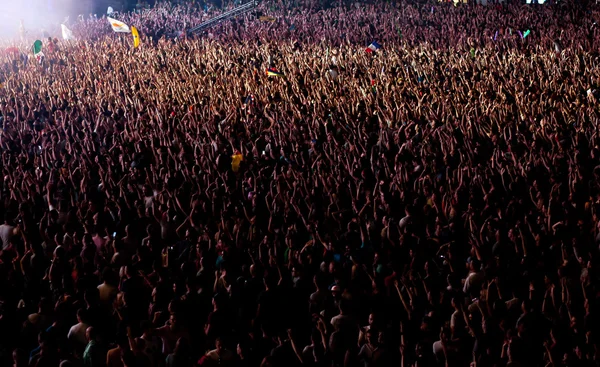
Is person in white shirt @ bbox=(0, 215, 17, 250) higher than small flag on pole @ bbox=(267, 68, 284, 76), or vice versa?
person in white shirt @ bbox=(0, 215, 17, 250)

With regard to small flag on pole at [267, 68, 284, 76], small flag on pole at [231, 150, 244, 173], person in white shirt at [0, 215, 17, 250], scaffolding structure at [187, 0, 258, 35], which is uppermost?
person in white shirt at [0, 215, 17, 250]

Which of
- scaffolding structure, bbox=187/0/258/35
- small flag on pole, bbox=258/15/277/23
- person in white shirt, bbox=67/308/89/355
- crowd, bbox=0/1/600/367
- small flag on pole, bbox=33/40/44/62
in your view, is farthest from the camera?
scaffolding structure, bbox=187/0/258/35

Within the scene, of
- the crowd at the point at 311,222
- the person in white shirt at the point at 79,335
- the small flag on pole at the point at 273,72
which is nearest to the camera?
the crowd at the point at 311,222

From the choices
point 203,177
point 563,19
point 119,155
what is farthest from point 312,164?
point 563,19

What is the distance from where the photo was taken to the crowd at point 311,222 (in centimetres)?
563

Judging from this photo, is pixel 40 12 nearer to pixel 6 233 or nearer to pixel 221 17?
pixel 221 17

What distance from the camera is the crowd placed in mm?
5629

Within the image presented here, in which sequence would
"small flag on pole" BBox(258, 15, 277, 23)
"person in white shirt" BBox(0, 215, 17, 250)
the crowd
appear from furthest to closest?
1. "small flag on pole" BBox(258, 15, 277, 23)
2. "person in white shirt" BBox(0, 215, 17, 250)
3. the crowd

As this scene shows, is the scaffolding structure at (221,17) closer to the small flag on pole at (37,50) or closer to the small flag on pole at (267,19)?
the small flag on pole at (267,19)

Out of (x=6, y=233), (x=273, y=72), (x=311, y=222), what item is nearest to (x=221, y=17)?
(x=273, y=72)

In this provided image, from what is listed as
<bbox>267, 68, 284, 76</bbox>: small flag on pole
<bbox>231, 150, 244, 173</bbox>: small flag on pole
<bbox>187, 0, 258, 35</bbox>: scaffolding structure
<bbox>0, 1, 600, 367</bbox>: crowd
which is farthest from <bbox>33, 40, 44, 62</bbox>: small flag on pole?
<bbox>231, 150, 244, 173</bbox>: small flag on pole

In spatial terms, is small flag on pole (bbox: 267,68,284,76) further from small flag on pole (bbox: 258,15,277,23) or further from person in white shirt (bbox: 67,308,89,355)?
person in white shirt (bbox: 67,308,89,355)

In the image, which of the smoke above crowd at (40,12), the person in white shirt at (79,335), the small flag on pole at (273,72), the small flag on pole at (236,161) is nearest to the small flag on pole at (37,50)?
the small flag on pole at (273,72)

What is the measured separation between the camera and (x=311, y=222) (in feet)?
24.3
